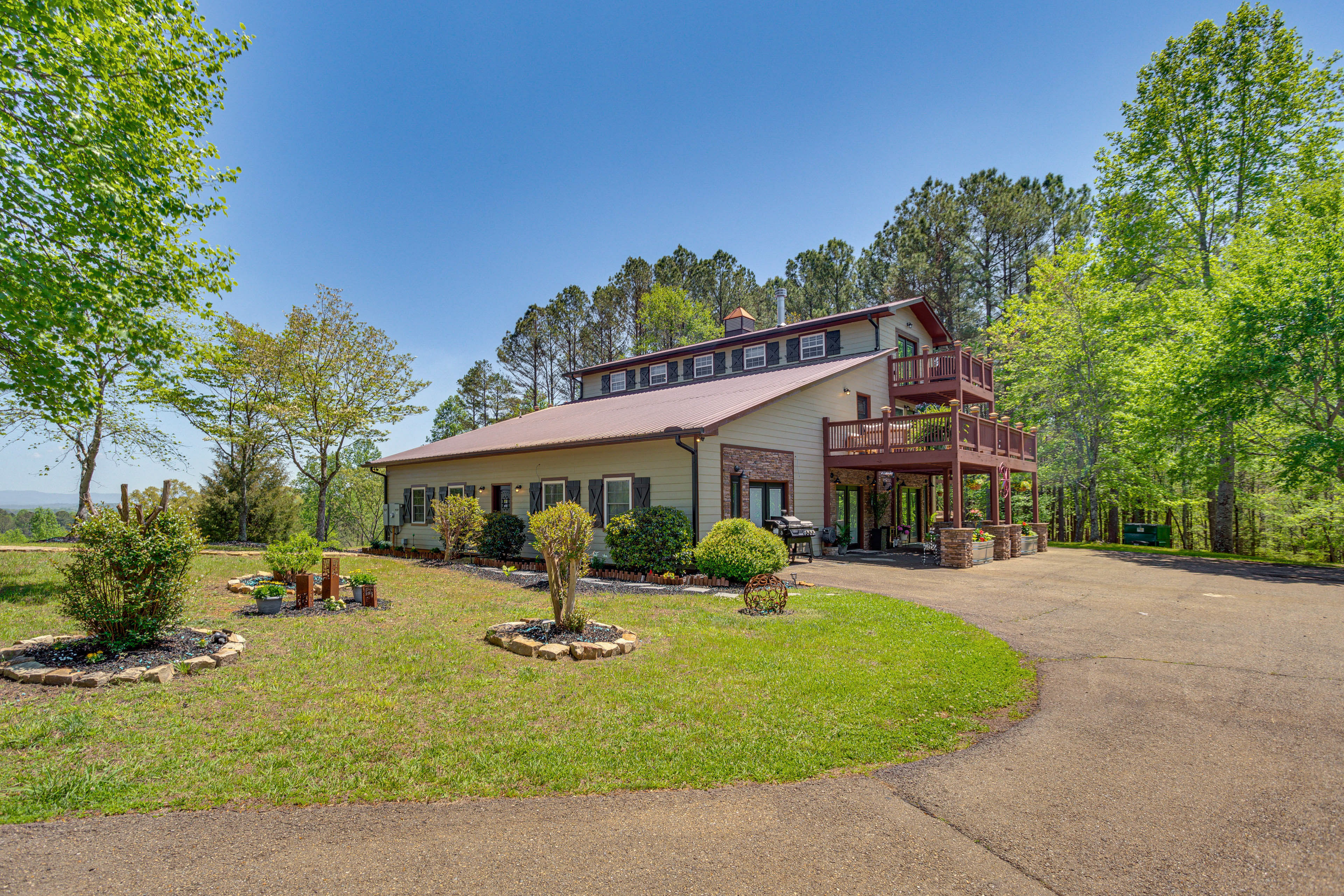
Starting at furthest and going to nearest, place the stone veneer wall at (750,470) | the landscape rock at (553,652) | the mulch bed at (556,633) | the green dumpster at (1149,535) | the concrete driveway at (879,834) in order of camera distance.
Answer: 1. the green dumpster at (1149,535)
2. the stone veneer wall at (750,470)
3. the mulch bed at (556,633)
4. the landscape rock at (553,652)
5. the concrete driveway at (879,834)

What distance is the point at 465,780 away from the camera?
356 cm

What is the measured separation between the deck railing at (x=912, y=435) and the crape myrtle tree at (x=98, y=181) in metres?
14.6

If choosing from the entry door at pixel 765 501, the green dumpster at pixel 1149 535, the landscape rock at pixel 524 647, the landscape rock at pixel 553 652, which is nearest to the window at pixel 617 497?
the entry door at pixel 765 501

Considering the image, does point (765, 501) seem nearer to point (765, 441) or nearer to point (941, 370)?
point (765, 441)

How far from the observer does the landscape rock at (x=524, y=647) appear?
6.37 metres

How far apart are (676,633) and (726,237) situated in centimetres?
3340

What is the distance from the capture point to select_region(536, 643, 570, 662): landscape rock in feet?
20.3

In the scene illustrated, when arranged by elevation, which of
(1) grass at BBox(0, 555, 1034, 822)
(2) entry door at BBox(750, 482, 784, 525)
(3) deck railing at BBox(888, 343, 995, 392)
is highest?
(3) deck railing at BBox(888, 343, 995, 392)

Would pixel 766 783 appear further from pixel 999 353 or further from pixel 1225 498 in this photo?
pixel 999 353

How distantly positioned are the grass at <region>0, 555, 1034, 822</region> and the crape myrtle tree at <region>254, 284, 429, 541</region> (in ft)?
56.9

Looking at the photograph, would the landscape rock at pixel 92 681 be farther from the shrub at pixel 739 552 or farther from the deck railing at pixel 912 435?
the deck railing at pixel 912 435

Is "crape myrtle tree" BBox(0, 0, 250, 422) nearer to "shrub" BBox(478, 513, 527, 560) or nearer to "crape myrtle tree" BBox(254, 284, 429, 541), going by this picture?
"shrub" BBox(478, 513, 527, 560)

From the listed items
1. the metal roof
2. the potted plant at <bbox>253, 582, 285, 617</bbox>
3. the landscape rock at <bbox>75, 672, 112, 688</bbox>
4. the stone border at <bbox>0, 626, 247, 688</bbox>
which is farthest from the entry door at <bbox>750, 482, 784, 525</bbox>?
the landscape rock at <bbox>75, 672, 112, 688</bbox>

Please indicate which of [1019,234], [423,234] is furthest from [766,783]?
[1019,234]
